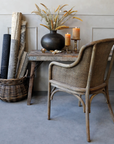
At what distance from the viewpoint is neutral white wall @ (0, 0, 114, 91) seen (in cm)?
274

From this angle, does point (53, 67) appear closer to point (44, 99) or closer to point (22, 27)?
point (44, 99)

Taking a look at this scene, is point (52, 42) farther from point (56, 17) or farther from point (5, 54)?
point (5, 54)

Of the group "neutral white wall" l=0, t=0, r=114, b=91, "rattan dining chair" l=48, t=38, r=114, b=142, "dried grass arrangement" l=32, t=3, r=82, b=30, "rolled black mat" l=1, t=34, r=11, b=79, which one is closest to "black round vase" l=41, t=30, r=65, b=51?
"dried grass arrangement" l=32, t=3, r=82, b=30

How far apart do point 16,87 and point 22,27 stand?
93 cm

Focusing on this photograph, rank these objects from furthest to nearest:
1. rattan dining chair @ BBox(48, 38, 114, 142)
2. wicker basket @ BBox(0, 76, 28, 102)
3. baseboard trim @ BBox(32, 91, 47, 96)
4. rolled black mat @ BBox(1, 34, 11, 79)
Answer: baseboard trim @ BBox(32, 91, 47, 96) → rolled black mat @ BBox(1, 34, 11, 79) → wicker basket @ BBox(0, 76, 28, 102) → rattan dining chair @ BBox(48, 38, 114, 142)

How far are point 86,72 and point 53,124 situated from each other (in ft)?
2.23

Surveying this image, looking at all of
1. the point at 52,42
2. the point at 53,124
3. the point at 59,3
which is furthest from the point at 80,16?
the point at 53,124

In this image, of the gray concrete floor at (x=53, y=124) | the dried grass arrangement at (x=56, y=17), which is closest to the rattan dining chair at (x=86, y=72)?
the gray concrete floor at (x=53, y=124)

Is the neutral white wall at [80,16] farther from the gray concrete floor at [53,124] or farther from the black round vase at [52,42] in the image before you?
the gray concrete floor at [53,124]

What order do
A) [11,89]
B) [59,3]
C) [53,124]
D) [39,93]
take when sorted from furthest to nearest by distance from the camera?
[39,93] < [59,3] < [11,89] < [53,124]

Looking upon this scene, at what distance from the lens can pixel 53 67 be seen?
6.18 feet

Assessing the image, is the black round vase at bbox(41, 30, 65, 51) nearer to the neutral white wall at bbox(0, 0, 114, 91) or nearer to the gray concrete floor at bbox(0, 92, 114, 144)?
the neutral white wall at bbox(0, 0, 114, 91)

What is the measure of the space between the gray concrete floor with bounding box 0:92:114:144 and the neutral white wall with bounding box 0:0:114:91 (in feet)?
2.84

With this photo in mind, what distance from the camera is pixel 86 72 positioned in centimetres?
163
